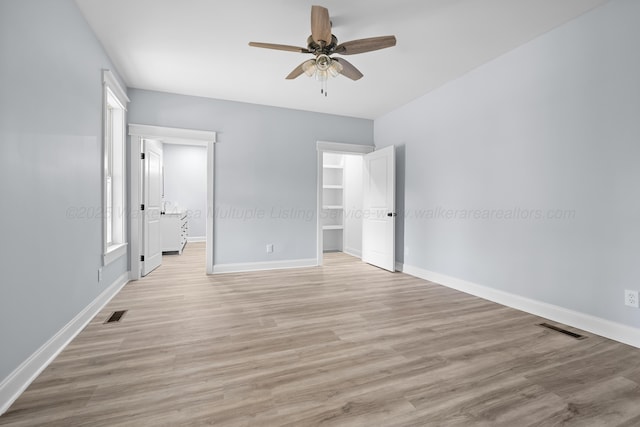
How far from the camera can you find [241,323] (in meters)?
2.54

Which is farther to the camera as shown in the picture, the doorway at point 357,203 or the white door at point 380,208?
the doorway at point 357,203

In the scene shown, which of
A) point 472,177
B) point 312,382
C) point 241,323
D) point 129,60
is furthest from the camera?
point 472,177

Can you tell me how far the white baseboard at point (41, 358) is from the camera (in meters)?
1.46

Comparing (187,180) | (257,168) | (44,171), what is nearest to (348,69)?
(257,168)

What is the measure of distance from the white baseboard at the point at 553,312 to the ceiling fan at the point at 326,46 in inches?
108

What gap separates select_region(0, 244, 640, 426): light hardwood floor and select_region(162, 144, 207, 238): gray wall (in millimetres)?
5102

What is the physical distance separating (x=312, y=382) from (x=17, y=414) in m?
1.45

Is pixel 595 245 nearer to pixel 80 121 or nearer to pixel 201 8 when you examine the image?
pixel 201 8

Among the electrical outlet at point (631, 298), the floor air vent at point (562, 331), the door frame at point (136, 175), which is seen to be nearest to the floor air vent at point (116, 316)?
the door frame at point (136, 175)

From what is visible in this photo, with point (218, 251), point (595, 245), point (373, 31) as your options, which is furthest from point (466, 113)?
point (218, 251)

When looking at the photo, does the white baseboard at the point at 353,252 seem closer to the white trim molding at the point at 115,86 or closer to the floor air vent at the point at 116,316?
the floor air vent at the point at 116,316

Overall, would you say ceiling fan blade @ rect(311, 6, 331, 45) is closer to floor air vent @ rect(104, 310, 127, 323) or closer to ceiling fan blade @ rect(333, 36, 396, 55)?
ceiling fan blade @ rect(333, 36, 396, 55)

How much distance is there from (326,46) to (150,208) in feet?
11.4

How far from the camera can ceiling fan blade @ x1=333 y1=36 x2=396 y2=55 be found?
2.27 metres
